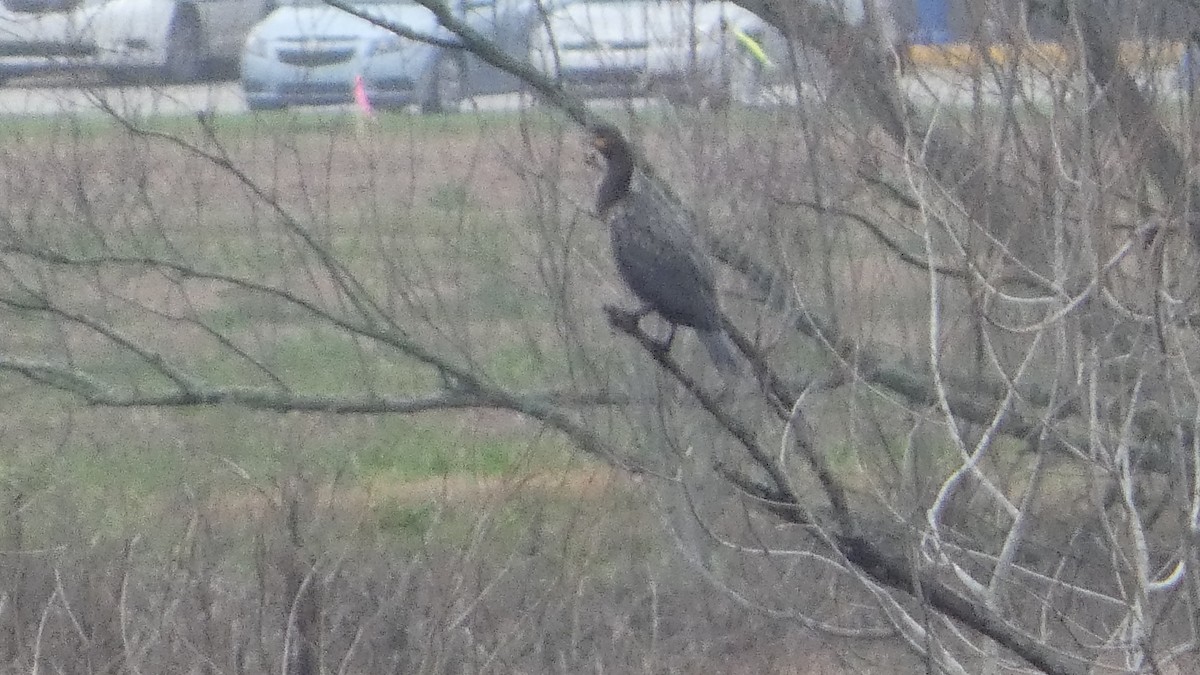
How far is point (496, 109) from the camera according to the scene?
6297 millimetres

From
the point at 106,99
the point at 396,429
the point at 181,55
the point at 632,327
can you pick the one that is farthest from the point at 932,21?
the point at 181,55

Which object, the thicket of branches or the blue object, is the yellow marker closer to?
the thicket of branches

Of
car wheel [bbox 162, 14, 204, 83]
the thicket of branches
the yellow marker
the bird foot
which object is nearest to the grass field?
the thicket of branches

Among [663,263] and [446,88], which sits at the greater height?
[446,88]

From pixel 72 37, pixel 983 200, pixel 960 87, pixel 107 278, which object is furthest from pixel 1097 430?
pixel 107 278

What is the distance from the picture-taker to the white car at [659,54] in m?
5.54

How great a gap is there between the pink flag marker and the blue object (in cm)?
286

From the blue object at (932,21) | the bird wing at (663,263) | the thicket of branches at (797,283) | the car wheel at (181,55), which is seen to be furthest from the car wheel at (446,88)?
the blue object at (932,21)

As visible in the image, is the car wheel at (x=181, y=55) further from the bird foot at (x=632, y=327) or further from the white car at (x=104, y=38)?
the bird foot at (x=632, y=327)

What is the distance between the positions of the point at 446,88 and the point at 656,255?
3.61 metres

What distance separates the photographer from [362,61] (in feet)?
27.7

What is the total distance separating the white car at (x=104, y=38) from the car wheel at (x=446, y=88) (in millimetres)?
1091

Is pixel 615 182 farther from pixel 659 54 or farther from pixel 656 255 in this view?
pixel 659 54

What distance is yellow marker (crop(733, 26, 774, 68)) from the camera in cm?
563
